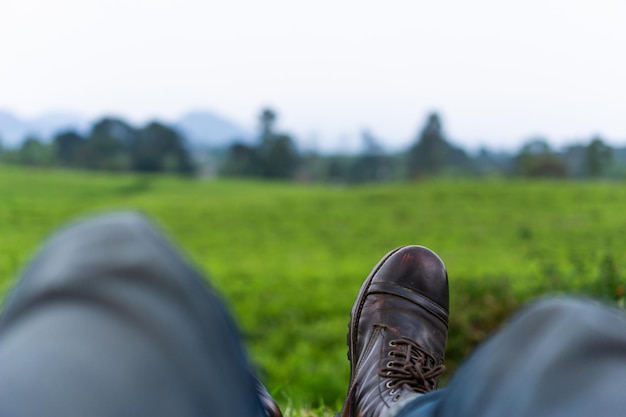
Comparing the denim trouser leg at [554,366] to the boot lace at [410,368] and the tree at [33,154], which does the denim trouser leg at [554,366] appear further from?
the tree at [33,154]

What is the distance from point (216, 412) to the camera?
0.49 meters

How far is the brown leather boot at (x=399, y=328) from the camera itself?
3.73 feet

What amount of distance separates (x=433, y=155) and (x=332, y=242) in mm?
13452

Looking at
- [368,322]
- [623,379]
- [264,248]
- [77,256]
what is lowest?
[264,248]

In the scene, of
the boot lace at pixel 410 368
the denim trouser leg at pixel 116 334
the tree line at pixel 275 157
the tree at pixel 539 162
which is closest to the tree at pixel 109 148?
the tree line at pixel 275 157

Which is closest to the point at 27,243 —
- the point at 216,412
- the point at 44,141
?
the point at 216,412

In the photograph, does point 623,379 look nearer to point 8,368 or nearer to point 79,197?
point 8,368

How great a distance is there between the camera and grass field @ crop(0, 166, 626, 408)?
148 inches

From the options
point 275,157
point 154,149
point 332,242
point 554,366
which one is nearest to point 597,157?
point 332,242

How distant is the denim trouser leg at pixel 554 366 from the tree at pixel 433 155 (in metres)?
23.4

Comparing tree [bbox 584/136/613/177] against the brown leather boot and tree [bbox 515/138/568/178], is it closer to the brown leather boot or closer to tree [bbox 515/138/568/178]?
tree [bbox 515/138/568/178]

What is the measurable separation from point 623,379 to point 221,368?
340 millimetres

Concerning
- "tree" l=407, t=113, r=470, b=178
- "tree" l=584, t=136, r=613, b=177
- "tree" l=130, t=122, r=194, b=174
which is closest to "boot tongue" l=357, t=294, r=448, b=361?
"tree" l=584, t=136, r=613, b=177

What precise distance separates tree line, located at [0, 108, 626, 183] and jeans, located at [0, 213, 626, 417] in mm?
21325
